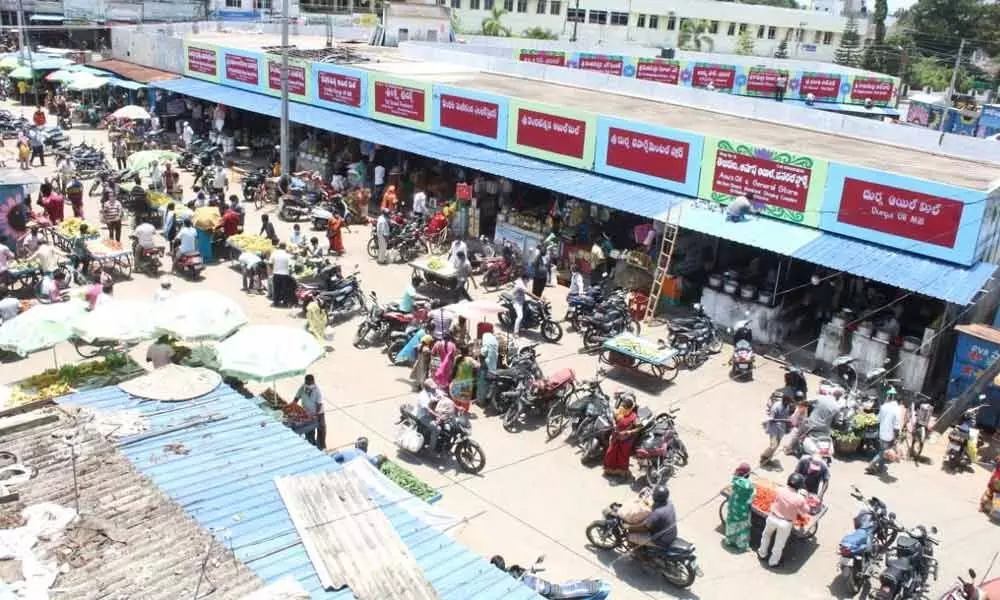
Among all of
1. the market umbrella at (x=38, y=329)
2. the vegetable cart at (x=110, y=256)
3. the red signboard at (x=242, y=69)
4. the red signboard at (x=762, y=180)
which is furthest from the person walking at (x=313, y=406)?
the red signboard at (x=242, y=69)

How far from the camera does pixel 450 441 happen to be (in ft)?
43.0

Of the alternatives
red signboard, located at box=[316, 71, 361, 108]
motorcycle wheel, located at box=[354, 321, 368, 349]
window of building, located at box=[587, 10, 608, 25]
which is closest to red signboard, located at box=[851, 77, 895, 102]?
window of building, located at box=[587, 10, 608, 25]

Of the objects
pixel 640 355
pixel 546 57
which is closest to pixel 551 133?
pixel 640 355

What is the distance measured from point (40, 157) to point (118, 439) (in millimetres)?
25164

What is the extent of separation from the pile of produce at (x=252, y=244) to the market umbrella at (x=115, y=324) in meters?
6.97

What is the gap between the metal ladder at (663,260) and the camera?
19.4 meters

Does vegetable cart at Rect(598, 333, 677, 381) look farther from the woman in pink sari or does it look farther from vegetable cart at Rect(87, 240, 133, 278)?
vegetable cart at Rect(87, 240, 133, 278)

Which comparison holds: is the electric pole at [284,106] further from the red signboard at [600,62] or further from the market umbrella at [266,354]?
the red signboard at [600,62]

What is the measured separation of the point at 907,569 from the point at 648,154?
12741 mm

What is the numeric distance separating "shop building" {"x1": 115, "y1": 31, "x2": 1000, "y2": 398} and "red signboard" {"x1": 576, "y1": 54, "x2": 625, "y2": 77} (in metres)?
22.8

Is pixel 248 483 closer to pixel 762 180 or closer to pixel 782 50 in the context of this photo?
pixel 762 180

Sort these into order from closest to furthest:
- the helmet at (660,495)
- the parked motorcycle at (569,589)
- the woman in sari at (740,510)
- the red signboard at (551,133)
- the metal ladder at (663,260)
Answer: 1. the parked motorcycle at (569,589)
2. the helmet at (660,495)
3. the woman in sari at (740,510)
4. the metal ladder at (663,260)
5. the red signboard at (551,133)

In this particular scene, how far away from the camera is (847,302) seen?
19.8 m

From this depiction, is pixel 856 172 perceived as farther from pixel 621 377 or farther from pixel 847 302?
pixel 621 377
